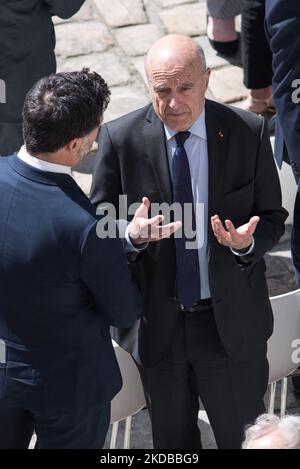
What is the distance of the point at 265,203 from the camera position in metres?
3.82

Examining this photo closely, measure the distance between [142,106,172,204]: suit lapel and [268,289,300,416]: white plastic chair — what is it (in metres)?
0.77

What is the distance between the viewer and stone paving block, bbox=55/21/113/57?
23.7 feet

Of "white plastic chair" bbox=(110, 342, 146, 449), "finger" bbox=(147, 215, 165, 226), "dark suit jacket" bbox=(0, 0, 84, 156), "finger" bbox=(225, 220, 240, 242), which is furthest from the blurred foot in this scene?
"finger" bbox=(147, 215, 165, 226)

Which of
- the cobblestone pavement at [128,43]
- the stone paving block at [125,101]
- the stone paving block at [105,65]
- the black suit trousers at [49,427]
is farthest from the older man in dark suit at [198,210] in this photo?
the stone paving block at [105,65]

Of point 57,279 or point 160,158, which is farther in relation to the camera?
point 160,158

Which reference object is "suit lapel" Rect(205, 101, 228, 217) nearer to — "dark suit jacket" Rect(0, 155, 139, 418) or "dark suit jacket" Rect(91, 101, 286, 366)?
"dark suit jacket" Rect(91, 101, 286, 366)

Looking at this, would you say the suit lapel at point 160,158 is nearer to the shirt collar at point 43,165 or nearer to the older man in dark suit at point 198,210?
the older man in dark suit at point 198,210

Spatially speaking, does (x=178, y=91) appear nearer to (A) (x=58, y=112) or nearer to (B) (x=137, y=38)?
(A) (x=58, y=112)

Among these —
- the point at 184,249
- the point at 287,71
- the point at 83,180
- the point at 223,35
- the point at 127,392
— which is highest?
the point at 287,71

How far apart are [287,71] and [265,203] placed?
3.28 ft

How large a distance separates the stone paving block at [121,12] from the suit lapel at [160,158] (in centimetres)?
391

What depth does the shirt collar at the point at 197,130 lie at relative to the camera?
146 inches

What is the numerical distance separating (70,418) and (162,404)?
61 centimetres

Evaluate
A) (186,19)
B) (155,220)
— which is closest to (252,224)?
(155,220)
